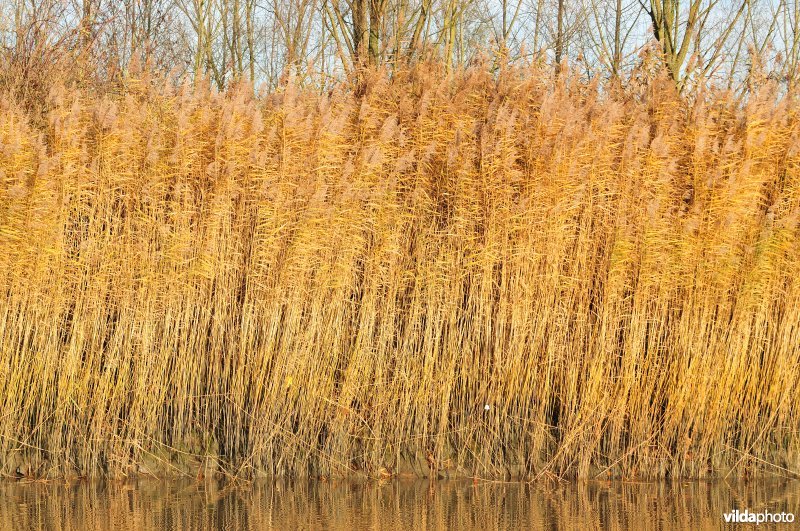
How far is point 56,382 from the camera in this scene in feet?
18.4

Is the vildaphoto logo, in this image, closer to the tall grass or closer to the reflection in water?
the reflection in water

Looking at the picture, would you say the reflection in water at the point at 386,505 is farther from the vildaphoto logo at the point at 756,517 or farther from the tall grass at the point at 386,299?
the tall grass at the point at 386,299

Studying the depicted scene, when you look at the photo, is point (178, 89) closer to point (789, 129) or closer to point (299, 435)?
point (299, 435)

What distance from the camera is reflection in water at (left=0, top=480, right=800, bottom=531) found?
470 cm

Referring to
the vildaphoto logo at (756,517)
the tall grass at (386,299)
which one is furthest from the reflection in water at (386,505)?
the tall grass at (386,299)

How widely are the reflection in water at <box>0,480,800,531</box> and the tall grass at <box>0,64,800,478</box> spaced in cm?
19

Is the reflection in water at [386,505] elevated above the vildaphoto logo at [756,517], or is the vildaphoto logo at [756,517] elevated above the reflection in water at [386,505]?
the reflection in water at [386,505]

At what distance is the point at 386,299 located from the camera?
5836mm

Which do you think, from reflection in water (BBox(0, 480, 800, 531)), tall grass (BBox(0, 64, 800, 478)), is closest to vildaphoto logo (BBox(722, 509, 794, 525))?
reflection in water (BBox(0, 480, 800, 531))

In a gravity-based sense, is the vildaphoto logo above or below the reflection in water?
below

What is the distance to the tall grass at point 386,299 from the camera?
5633 millimetres

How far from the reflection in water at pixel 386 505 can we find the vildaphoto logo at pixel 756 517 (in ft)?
0.20

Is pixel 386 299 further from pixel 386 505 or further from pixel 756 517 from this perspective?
pixel 756 517

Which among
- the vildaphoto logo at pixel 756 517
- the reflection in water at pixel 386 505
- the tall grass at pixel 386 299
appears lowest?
the vildaphoto logo at pixel 756 517
